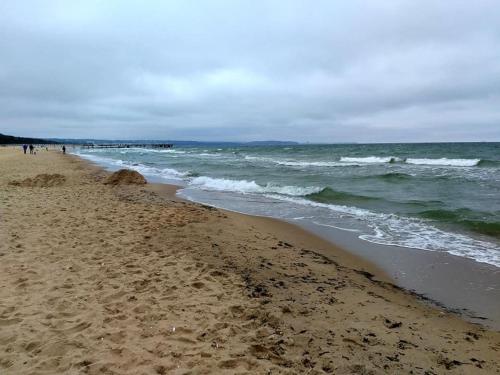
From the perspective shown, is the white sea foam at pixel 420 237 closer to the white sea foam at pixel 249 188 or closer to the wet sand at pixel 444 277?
the wet sand at pixel 444 277

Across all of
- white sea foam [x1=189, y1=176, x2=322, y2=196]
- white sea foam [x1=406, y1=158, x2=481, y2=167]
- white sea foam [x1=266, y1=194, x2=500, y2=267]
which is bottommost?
white sea foam [x1=266, y1=194, x2=500, y2=267]

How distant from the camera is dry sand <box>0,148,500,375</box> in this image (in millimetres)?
3297

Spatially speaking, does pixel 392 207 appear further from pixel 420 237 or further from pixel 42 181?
pixel 42 181

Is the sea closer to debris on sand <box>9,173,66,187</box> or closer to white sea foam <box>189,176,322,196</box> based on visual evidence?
white sea foam <box>189,176,322,196</box>

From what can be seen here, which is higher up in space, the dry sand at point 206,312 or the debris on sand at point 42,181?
the debris on sand at point 42,181

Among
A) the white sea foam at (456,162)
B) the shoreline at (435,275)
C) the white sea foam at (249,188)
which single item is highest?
the white sea foam at (456,162)

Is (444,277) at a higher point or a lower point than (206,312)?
lower

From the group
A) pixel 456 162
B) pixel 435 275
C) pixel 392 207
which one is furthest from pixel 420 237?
pixel 456 162

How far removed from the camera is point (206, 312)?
13.7 ft

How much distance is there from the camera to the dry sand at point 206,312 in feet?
10.8

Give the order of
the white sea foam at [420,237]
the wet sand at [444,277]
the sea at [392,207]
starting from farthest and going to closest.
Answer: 1. the sea at [392,207]
2. the white sea foam at [420,237]
3. the wet sand at [444,277]

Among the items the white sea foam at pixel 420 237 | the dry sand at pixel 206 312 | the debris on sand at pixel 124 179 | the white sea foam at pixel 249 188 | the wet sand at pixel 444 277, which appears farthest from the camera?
the debris on sand at pixel 124 179

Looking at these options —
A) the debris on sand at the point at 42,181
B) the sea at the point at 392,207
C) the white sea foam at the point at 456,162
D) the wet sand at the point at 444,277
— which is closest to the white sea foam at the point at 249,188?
the sea at the point at 392,207

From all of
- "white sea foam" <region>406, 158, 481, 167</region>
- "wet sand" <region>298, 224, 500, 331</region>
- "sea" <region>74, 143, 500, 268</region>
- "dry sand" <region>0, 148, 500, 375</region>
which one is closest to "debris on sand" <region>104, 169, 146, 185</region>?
"sea" <region>74, 143, 500, 268</region>
